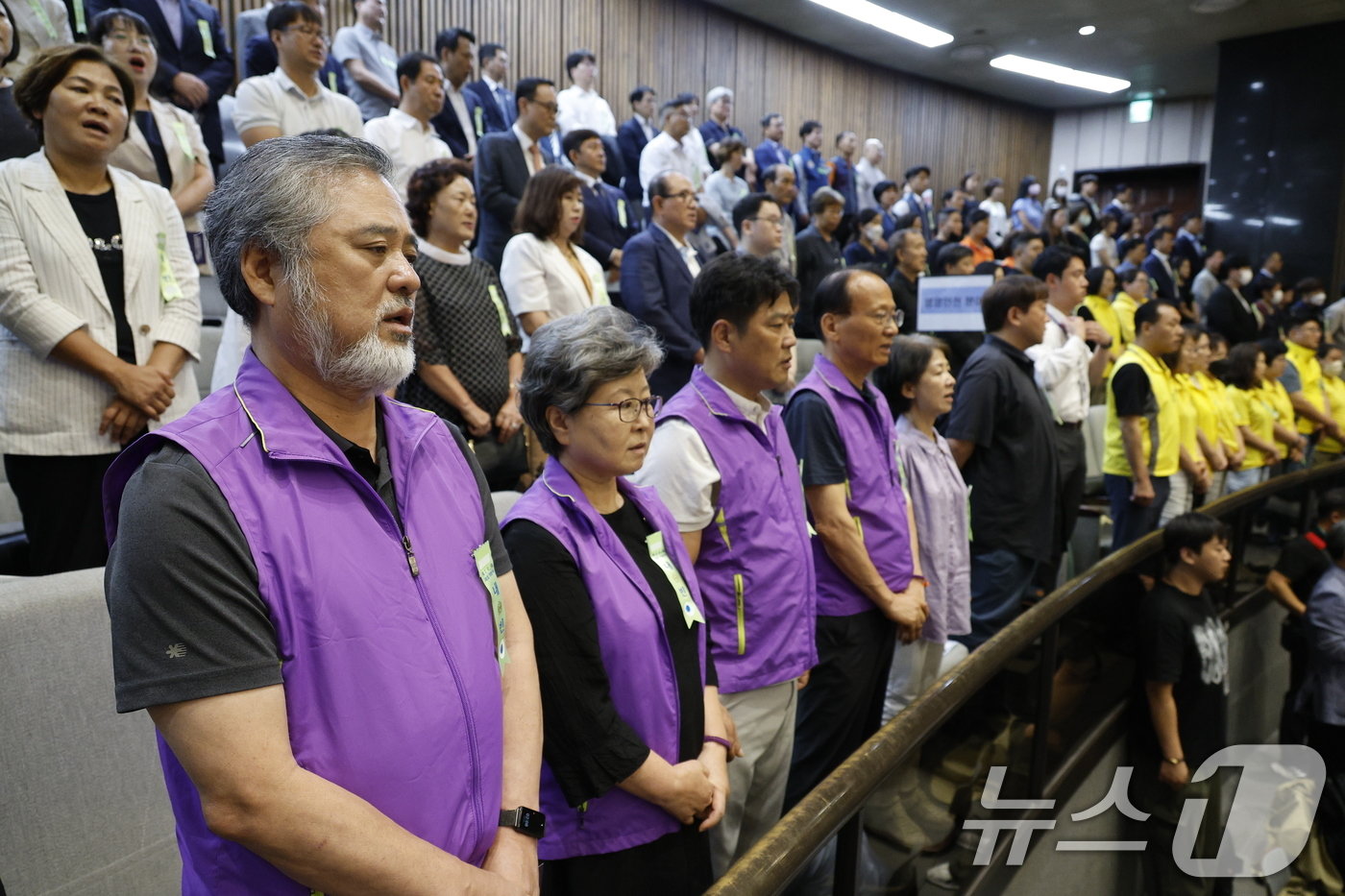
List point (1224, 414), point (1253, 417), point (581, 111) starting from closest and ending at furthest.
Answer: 1. point (1224, 414)
2. point (1253, 417)
3. point (581, 111)

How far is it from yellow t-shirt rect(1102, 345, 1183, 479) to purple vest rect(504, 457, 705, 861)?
3584 mm

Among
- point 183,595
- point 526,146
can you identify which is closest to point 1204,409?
point 526,146

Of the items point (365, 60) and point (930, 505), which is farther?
point (365, 60)

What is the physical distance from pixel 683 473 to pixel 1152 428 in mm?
3455

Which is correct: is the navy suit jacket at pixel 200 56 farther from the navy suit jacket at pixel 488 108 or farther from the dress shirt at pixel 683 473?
the dress shirt at pixel 683 473

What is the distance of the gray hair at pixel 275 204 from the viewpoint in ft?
3.06

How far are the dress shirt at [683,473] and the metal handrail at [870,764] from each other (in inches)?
21.9

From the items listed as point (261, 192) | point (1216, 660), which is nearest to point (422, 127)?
point (261, 192)

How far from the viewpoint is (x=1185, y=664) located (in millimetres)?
3348

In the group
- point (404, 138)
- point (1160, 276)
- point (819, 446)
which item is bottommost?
point (819, 446)

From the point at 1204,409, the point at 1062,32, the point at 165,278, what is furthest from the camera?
the point at 1062,32

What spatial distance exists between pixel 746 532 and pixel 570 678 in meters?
0.63

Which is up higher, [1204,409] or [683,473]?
[683,473]

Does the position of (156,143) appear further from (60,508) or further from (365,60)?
(365,60)
